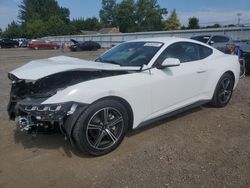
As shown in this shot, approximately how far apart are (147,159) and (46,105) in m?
1.49

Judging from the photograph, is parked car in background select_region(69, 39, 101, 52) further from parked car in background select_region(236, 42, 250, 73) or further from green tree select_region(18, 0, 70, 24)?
green tree select_region(18, 0, 70, 24)

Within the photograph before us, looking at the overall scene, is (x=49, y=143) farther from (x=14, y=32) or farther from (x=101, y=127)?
(x=14, y=32)

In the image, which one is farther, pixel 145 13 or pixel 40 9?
pixel 40 9

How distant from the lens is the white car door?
4.85m

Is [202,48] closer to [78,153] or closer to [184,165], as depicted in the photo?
[184,165]

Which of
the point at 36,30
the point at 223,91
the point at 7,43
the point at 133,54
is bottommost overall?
the point at 223,91

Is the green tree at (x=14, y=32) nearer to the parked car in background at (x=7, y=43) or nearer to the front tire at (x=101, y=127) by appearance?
the parked car in background at (x=7, y=43)

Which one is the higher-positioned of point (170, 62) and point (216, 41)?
point (216, 41)

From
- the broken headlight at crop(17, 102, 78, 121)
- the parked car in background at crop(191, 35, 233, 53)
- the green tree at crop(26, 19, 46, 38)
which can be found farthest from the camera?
the green tree at crop(26, 19, 46, 38)

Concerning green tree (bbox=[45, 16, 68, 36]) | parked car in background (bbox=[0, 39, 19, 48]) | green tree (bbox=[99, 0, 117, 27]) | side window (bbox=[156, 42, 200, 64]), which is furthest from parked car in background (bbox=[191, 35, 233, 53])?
green tree (bbox=[99, 0, 117, 27])

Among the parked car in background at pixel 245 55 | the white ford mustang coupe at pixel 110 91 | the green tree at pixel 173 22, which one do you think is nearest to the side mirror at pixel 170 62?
the white ford mustang coupe at pixel 110 91

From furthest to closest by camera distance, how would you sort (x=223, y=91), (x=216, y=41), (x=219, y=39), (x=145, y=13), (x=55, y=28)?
(x=145, y=13), (x=55, y=28), (x=219, y=39), (x=216, y=41), (x=223, y=91)

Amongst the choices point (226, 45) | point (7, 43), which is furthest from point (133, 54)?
point (7, 43)

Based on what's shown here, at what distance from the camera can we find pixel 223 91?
633 cm
